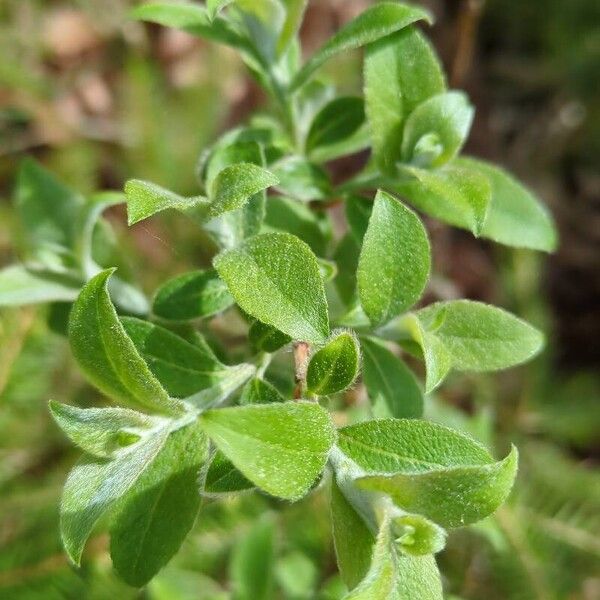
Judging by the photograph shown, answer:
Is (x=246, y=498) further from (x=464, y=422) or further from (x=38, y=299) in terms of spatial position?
(x=38, y=299)

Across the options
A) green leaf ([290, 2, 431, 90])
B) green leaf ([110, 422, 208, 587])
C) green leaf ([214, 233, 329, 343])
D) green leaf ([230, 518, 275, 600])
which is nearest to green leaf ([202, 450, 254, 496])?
green leaf ([110, 422, 208, 587])

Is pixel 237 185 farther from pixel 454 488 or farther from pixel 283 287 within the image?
pixel 454 488

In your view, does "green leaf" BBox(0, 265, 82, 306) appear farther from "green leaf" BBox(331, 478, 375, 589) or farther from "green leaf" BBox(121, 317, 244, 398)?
"green leaf" BBox(331, 478, 375, 589)

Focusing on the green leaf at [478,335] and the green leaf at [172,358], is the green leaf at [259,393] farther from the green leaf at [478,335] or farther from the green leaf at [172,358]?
the green leaf at [478,335]

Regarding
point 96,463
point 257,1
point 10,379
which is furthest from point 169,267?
point 96,463

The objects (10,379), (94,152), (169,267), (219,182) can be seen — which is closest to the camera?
(219,182)
